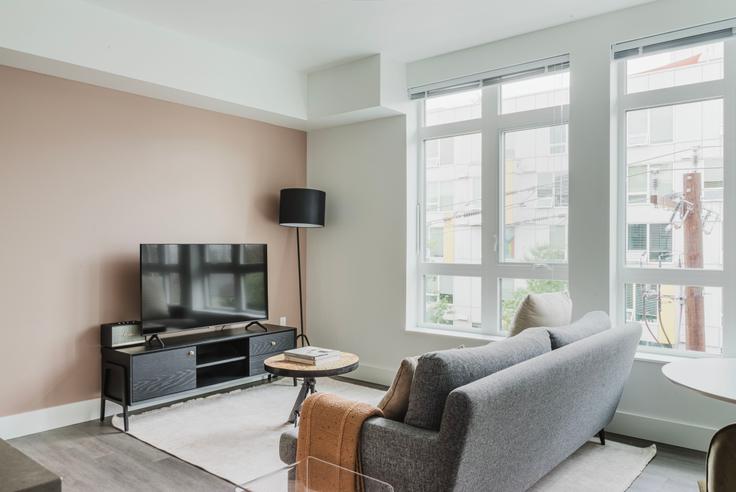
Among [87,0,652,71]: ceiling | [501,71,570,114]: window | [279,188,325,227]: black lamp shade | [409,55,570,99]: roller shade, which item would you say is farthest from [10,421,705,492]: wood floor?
[87,0,652,71]: ceiling

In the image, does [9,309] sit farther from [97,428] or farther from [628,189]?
[628,189]

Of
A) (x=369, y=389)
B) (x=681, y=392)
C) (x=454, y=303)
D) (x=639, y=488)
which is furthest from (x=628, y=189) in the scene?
(x=369, y=389)

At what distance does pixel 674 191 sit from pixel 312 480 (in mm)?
3117

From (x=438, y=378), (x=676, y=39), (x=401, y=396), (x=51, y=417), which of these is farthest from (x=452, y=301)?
(x=51, y=417)

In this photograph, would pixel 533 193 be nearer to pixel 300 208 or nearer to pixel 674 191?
pixel 674 191

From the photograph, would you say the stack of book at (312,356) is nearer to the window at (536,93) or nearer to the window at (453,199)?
the window at (453,199)

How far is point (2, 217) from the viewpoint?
3336mm

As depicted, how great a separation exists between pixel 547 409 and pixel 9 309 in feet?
10.9

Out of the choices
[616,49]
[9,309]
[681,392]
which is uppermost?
[616,49]

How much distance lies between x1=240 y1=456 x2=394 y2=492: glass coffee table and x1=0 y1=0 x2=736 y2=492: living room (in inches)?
18.5

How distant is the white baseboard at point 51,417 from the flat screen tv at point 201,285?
63 centimetres

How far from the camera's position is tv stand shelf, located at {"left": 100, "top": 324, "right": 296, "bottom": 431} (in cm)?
352

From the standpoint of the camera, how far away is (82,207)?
371 centimetres

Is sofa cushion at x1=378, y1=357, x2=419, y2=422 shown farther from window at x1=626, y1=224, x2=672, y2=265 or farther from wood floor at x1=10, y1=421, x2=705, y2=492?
window at x1=626, y1=224, x2=672, y2=265
